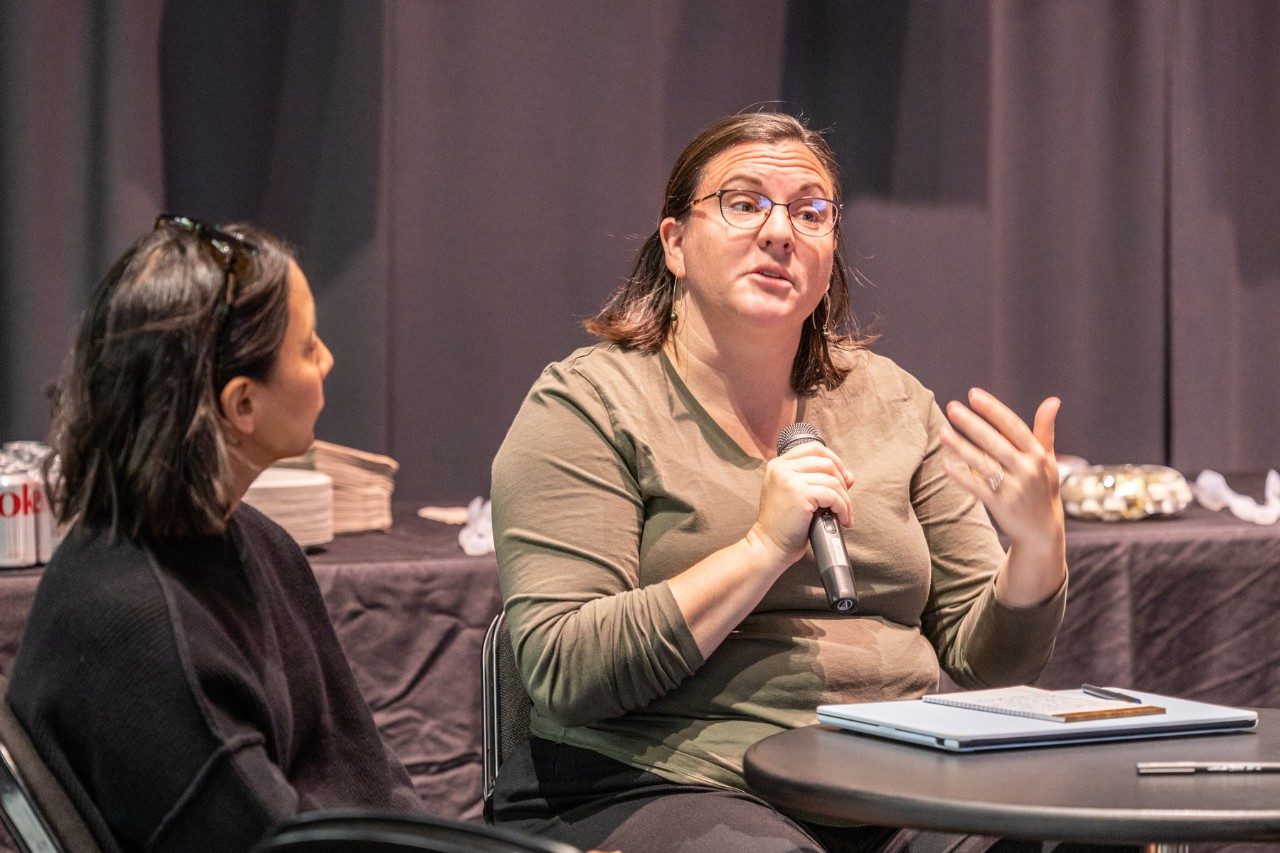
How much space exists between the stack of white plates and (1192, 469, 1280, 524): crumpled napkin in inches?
73.0

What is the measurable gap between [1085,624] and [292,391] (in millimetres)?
1925

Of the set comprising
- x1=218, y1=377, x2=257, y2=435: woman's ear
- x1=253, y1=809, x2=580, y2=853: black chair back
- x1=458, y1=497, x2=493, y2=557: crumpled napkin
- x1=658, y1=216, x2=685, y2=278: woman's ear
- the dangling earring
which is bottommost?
x1=458, y1=497, x2=493, y2=557: crumpled napkin

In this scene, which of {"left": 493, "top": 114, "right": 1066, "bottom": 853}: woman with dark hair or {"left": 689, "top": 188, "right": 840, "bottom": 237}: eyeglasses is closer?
{"left": 493, "top": 114, "right": 1066, "bottom": 853}: woman with dark hair

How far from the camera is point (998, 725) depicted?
1.52 meters

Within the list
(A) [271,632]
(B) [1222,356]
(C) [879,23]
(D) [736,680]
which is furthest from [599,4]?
(A) [271,632]

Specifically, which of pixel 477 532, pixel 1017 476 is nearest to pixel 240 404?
pixel 1017 476

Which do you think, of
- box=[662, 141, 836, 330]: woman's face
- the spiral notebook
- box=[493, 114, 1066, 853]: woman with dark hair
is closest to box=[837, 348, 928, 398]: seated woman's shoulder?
box=[493, 114, 1066, 853]: woman with dark hair

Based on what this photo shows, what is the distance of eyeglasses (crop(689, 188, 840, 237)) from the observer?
195 cm

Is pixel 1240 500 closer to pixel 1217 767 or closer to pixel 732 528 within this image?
pixel 732 528

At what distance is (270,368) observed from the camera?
4.52 feet

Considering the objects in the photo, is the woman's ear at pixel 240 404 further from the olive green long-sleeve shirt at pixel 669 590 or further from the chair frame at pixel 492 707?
the chair frame at pixel 492 707

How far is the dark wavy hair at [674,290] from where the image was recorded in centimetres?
202

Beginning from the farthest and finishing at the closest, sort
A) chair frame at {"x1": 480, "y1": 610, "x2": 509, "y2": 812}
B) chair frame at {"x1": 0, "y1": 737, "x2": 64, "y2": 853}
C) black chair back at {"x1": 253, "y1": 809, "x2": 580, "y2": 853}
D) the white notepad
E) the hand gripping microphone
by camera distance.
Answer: chair frame at {"x1": 480, "y1": 610, "x2": 509, "y2": 812} < the hand gripping microphone < the white notepad < chair frame at {"x1": 0, "y1": 737, "x2": 64, "y2": 853} < black chair back at {"x1": 253, "y1": 809, "x2": 580, "y2": 853}

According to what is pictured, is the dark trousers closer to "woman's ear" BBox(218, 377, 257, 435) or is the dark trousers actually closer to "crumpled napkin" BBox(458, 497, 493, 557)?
"woman's ear" BBox(218, 377, 257, 435)
